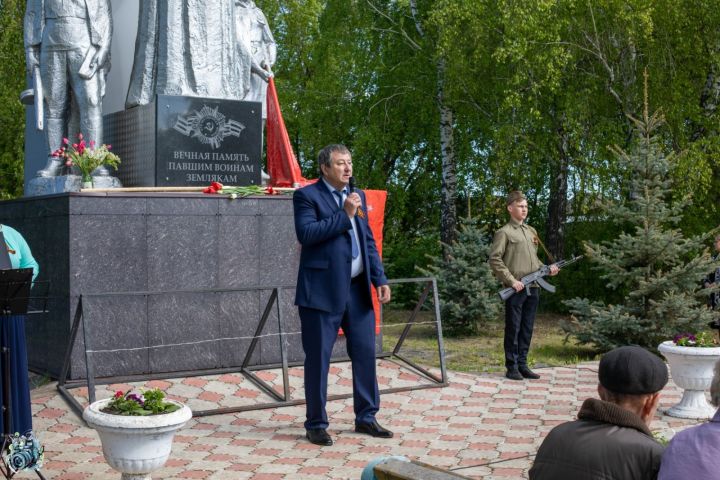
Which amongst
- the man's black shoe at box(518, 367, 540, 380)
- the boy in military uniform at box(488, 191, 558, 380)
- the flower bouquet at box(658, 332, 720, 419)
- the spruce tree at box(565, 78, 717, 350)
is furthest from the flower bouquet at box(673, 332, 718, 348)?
the spruce tree at box(565, 78, 717, 350)

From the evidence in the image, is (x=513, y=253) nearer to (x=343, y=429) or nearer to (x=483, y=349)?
(x=343, y=429)

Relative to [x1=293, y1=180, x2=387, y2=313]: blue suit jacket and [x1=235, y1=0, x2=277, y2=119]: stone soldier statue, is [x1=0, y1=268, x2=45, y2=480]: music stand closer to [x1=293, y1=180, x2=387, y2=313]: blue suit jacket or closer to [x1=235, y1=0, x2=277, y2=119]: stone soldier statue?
[x1=293, y1=180, x2=387, y2=313]: blue suit jacket

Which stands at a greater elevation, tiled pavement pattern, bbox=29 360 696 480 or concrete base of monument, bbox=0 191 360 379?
concrete base of monument, bbox=0 191 360 379

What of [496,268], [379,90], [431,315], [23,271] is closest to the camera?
[23,271]

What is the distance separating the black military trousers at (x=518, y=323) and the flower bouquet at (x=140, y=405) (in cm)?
421

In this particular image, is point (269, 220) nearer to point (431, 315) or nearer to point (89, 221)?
point (89, 221)

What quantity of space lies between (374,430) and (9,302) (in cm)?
252

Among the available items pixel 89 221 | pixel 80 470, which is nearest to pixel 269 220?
pixel 89 221

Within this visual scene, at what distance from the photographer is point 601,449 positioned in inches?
104

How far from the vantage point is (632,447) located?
2.62 meters

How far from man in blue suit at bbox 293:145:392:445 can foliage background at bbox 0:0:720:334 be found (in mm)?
9713

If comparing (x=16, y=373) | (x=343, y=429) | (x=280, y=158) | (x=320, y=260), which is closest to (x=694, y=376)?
(x=343, y=429)

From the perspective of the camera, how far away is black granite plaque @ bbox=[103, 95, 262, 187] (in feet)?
29.2

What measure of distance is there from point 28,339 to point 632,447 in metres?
7.16
